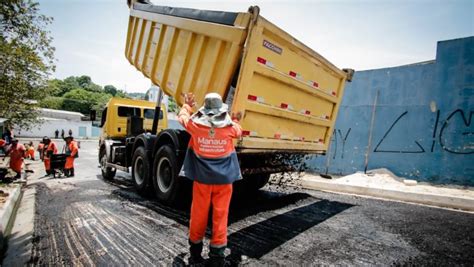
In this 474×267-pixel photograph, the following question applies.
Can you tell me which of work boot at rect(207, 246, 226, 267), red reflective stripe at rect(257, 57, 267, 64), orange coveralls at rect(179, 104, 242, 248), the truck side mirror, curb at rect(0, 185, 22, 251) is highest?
red reflective stripe at rect(257, 57, 267, 64)

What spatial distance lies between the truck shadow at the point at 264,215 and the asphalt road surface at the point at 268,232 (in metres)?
0.01

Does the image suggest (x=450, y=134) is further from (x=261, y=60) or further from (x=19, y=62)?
(x=19, y=62)

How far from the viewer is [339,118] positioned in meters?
8.80

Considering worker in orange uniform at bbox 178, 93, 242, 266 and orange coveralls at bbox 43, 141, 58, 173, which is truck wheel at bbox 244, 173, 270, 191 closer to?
worker in orange uniform at bbox 178, 93, 242, 266

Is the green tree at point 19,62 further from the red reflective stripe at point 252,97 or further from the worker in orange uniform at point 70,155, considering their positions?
the red reflective stripe at point 252,97

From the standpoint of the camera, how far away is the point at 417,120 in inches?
276

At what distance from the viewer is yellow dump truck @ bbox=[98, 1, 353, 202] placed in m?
3.16

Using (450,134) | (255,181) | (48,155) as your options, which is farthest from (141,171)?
(450,134)

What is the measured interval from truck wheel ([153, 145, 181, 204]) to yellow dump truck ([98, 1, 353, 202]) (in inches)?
0.6

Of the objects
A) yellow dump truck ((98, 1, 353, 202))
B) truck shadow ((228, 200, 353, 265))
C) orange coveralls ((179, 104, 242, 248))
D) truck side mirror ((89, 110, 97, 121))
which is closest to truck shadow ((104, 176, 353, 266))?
truck shadow ((228, 200, 353, 265))

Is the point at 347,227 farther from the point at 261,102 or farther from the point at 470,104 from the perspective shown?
the point at 470,104

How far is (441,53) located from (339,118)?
321 cm

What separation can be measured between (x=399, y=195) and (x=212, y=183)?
16.1ft

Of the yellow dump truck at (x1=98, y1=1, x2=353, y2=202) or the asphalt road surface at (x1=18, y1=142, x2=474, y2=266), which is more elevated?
the yellow dump truck at (x1=98, y1=1, x2=353, y2=202)
